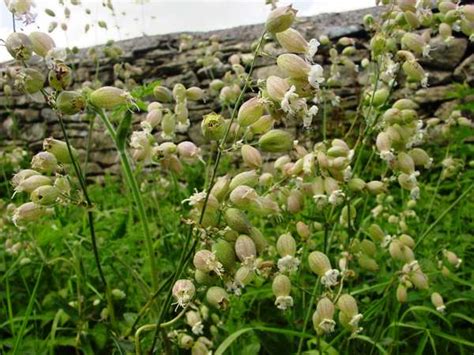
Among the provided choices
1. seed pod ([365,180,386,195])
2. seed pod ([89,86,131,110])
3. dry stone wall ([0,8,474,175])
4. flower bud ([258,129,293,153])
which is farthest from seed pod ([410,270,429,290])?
dry stone wall ([0,8,474,175])

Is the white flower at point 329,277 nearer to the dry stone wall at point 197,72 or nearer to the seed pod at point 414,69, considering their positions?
the seed pod at point 414,69

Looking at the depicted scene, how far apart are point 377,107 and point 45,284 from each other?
143cm

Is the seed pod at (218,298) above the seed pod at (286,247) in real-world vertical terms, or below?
above

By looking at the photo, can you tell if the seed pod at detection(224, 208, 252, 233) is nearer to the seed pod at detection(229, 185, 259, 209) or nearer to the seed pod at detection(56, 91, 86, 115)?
the seed pod at detection(229, 185, 259, 209)

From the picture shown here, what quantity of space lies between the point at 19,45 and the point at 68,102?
0.12 m

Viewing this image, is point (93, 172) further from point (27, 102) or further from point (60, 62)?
point (60, 62)

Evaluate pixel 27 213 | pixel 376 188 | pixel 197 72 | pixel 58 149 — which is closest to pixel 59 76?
pixel 58 149

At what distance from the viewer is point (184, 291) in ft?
3.05

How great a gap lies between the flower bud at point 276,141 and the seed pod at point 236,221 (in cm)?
14

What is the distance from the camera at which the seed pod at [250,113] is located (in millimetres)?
940

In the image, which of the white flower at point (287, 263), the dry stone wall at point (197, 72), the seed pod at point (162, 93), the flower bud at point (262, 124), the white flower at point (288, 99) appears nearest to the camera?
the white flower at point (288, 99)

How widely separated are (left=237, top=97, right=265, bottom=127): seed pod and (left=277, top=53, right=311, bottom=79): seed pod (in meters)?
0.06

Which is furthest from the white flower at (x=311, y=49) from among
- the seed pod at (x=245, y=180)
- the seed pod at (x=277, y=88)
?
the seed pod at (x=245, y=180)

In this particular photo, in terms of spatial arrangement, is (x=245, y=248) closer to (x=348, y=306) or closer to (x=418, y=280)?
(x=348, y=306)
